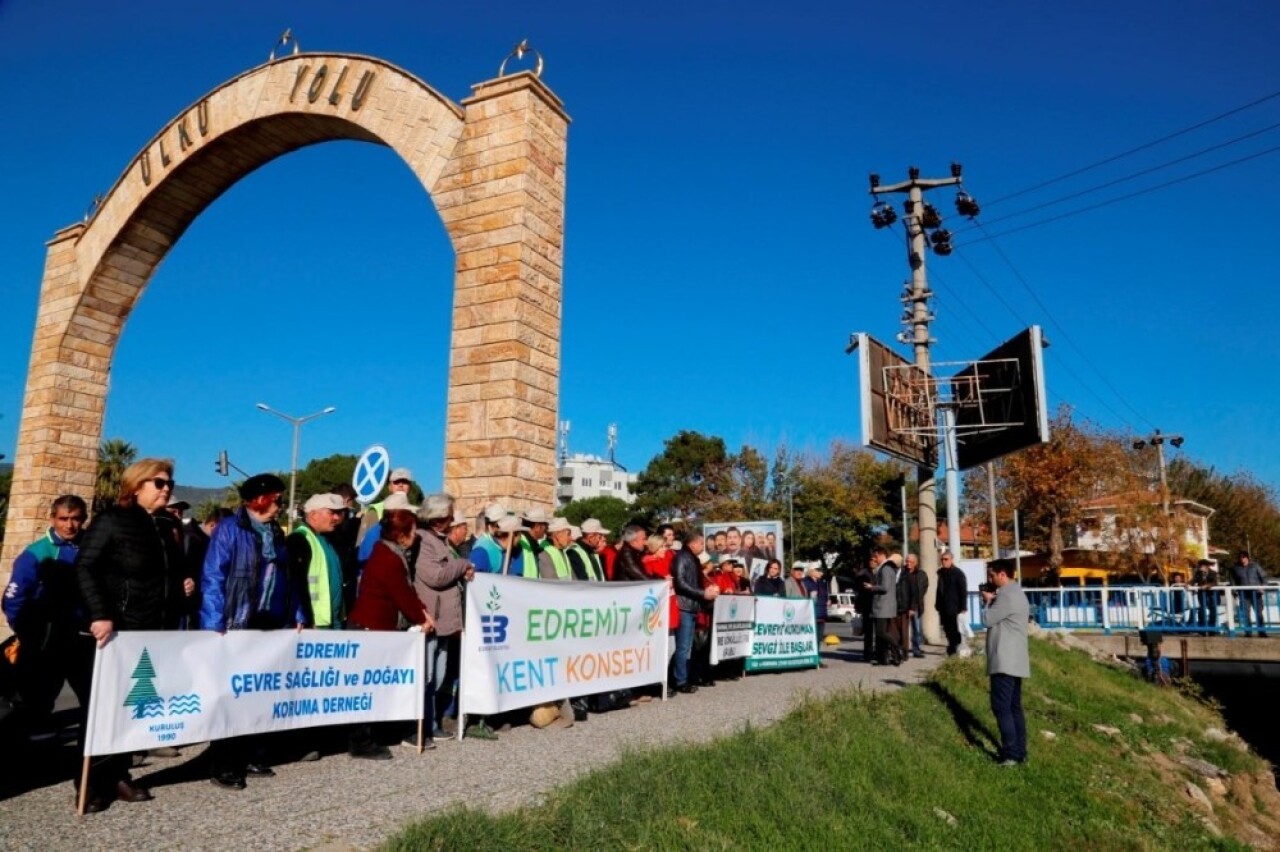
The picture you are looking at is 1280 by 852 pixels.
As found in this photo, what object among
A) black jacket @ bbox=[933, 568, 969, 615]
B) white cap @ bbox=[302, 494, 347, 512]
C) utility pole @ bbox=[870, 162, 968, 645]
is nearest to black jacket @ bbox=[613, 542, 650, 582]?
white cap @ bbox=[302, 494, 347, 512]

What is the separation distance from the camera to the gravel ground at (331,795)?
13.5ft

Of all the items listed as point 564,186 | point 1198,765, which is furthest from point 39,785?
point 1198,765

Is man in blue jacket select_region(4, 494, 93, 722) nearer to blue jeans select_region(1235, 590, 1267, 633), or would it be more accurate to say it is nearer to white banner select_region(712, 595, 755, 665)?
white banner select_region(712, 595, 755, 665)

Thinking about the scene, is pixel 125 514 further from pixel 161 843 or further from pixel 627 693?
pixel 627 693

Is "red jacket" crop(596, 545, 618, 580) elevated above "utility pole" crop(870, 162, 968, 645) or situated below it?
below

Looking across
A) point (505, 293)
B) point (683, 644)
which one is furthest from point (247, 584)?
point (505, 293)

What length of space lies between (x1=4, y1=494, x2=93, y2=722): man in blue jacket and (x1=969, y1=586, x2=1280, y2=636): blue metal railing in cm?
1606

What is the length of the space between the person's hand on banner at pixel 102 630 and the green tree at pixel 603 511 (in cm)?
5880

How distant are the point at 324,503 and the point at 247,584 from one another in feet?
3.24

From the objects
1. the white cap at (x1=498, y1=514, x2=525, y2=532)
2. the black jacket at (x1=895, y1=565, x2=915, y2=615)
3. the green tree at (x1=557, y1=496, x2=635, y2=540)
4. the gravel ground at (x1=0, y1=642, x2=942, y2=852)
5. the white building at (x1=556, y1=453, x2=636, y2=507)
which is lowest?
the gravel ground at (x1=0, y1=642, x2=942, y2=852)

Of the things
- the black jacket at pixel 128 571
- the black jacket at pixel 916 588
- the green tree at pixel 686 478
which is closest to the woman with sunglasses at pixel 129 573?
the black jacket at pixel 128 571

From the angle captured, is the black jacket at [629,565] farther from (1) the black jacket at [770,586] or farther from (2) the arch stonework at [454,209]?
(1) the black jacket at [770,586]

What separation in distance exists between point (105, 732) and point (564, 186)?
887 centimetres

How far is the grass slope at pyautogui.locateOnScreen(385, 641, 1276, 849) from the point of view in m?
4.57
